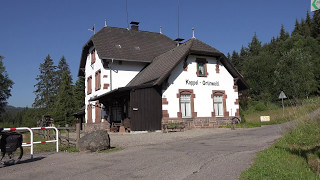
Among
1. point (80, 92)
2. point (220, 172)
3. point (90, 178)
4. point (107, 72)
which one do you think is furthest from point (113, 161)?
point (80, 92)

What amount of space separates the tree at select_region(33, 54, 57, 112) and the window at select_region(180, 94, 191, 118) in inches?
Answer: 1670

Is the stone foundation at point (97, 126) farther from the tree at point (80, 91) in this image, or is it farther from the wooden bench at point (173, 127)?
the tree at point (80, 91)

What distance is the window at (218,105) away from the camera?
23.3 meters

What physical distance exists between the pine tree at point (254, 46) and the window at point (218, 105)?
218ft

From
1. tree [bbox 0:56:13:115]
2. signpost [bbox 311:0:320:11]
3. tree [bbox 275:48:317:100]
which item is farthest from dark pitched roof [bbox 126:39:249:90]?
tree [bbox 0:56:13:115]

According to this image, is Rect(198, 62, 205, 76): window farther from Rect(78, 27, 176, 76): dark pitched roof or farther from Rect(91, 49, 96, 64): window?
Rect(91, 49, 96, 64): window

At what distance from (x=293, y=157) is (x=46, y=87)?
198ft

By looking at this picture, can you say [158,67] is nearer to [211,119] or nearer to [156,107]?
[156,107]

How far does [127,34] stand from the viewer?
30016 mm

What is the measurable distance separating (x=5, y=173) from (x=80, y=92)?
44.9 metres

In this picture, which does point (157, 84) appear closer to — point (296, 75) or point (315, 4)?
point (315, 4)

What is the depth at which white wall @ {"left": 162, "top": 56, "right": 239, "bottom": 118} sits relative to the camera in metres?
21.2

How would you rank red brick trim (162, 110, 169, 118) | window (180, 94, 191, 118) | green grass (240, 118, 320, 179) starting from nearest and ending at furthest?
1. green grass (240, 118, 320, 179)
2. red brick trim (162, 110, 169, 118)
3. window (180, 94, 191, 118)

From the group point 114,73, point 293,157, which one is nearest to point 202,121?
point 114,73
